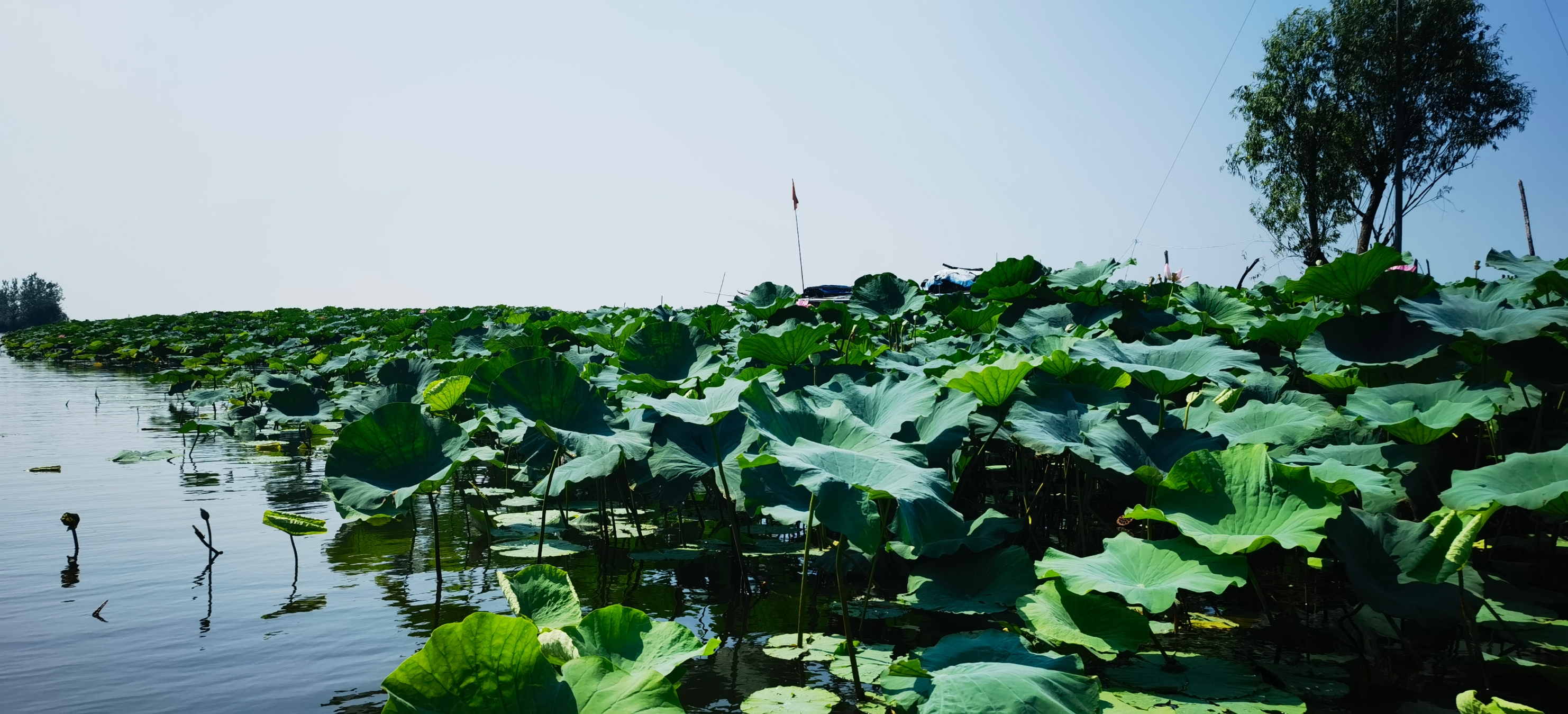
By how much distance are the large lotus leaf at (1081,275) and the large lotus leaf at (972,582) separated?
2.27m

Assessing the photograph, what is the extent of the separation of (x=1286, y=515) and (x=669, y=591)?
1.88 m

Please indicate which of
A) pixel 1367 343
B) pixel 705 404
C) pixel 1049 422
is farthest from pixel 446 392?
pixel 1367 343

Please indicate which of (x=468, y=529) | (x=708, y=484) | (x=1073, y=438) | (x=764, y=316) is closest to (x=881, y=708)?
(x=1073, y=438)

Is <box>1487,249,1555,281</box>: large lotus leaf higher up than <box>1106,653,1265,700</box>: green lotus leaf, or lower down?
higher up

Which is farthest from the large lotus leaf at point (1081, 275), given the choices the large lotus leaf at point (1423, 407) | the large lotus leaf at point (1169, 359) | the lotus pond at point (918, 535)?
the large lotus leaf at point (1423, 407)

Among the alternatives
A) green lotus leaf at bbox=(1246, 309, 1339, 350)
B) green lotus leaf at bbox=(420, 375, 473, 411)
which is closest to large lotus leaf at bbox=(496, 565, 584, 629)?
green lotus leaf at bbox=(420, 375, 473, 411)

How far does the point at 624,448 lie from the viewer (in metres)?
2.62

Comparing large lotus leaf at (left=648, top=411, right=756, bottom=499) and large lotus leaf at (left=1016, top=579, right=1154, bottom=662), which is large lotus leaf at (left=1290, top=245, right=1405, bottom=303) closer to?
large lotus leaf at (left=1016, top=579, right=1154, bottom=662)

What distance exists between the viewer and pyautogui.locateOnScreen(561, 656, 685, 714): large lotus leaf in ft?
4.33

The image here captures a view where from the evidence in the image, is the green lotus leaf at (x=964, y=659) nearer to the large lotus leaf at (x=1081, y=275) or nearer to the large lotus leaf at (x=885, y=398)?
the large lotus leaf at (x=885, y=398)

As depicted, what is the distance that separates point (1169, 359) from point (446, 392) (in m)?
2.61

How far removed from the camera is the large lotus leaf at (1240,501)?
176 centimetres

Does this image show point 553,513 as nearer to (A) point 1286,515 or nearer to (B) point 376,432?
(B) point 376,432

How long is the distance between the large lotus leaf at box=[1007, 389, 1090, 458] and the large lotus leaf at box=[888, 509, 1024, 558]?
23 centimetres
